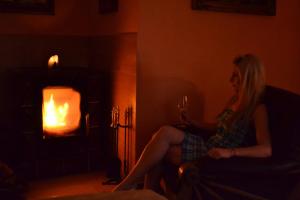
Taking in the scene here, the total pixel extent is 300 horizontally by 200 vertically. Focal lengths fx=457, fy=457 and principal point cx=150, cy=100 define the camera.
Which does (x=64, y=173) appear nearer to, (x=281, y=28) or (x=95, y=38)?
(x=95, y=38)

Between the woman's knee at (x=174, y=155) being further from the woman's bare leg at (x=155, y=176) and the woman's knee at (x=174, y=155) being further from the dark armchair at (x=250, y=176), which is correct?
the dark armchair at (x=250, y=176)

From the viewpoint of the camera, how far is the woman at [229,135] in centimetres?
264

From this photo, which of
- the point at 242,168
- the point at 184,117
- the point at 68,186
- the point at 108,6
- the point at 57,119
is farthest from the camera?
the point at 108,6

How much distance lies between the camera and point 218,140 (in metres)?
2.77

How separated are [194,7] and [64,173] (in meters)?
1.66

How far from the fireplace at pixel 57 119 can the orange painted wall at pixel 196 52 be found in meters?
0.49

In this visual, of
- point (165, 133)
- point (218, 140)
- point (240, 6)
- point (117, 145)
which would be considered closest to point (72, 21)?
point (117, 145)

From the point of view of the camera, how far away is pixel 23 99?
3.36m

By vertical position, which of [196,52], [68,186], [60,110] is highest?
[196,52]

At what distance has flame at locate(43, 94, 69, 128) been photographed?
3.48 metres

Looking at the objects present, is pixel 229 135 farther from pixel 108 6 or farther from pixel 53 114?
pixel 108 6

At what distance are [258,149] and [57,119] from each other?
169 cm

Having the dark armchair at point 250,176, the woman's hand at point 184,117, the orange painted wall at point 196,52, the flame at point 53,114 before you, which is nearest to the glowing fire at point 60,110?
→ the flame at point 53,114

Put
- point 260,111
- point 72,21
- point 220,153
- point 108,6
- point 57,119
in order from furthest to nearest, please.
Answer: point 72,21, point 108,6, point 57,119, point 260,111, point 220,153
